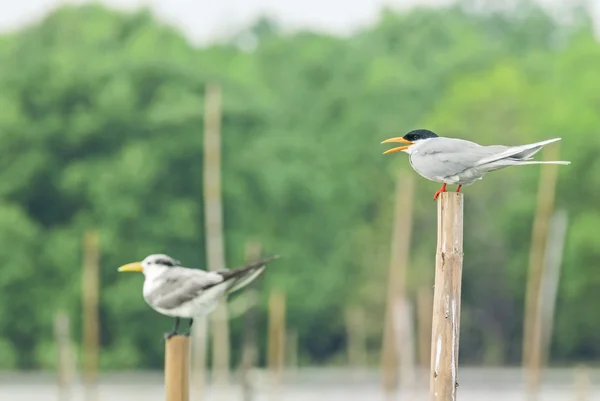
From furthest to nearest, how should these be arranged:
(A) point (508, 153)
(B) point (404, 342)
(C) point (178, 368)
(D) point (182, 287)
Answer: (B) point (404, 342) < (D) point (182, 287) < (C) point (178, 368) < (A) point (508, 153)

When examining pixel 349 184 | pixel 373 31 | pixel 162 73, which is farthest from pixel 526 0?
pixel 162 73

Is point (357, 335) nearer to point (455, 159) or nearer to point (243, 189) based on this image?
point (243, 189)

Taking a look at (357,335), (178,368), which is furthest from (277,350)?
(357,335)

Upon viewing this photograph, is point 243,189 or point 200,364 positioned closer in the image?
point 200,364

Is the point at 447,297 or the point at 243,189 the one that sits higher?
the point at 243,189


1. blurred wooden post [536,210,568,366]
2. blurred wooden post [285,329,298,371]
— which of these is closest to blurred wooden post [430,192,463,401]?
blurred wooden post [536,210,568,366]

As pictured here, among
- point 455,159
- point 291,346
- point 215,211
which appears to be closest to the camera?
point 455,159

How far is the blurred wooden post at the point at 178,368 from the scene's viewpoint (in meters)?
8.47

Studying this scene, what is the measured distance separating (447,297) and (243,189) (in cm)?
3937

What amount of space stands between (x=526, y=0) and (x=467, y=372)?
3634 cm

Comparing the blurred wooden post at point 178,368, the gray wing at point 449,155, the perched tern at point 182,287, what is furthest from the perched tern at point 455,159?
the blurred wooden post at point 178,368

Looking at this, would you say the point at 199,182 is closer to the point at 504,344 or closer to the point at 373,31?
the point at 504,344

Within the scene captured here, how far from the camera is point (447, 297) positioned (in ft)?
26.3

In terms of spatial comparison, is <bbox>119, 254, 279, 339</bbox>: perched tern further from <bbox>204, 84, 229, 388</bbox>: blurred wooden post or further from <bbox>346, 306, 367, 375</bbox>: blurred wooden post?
<bbox>346, 306, 367, 375</bbox>: blurred wooden post
